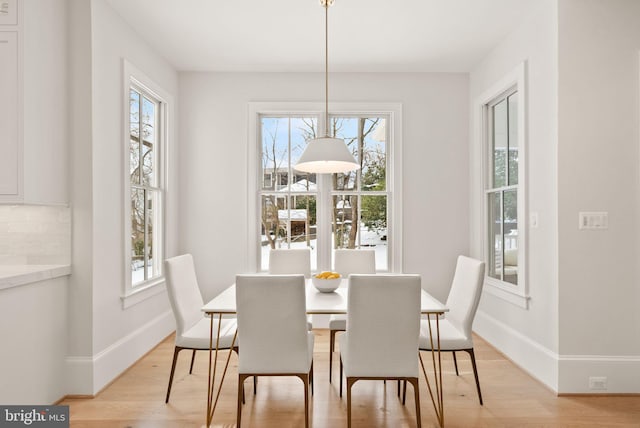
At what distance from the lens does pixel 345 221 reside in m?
4.65

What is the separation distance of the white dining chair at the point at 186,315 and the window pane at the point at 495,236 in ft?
8.29

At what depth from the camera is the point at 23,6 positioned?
2.45m

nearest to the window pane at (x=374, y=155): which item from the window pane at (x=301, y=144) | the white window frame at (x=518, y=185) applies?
the window pane at (x=301, y=144)

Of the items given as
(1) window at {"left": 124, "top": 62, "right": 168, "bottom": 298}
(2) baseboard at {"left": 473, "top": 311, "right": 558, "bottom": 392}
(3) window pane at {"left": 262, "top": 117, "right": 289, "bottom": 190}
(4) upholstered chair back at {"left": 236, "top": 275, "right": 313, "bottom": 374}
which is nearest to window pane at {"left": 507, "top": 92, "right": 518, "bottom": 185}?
(2) baseboard at {"left": 473, "top": 311, "right": 558, "bottom": 392}

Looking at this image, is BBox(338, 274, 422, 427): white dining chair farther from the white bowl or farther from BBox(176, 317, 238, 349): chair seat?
BBox(176, 317, 238, 349): chair seat

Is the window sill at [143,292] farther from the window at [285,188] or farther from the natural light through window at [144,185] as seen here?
the window at [285,188]

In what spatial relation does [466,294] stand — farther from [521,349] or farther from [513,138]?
[513,138]

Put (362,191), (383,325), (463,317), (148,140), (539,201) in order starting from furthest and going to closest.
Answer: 1. (362,191)
2. (148,140)
3. (539,201)
4. (463,317)
5. (383,325)

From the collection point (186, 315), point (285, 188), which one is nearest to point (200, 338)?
point (186, 315)

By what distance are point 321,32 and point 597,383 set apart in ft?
11.1

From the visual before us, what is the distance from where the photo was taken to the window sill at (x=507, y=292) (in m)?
3.29

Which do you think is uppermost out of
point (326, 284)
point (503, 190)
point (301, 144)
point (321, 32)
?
point (321, 32)

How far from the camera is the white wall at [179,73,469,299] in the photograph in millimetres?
4547

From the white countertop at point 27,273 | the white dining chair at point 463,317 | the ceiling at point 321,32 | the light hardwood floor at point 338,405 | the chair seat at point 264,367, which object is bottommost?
the light hardwood floor at point 338,405
